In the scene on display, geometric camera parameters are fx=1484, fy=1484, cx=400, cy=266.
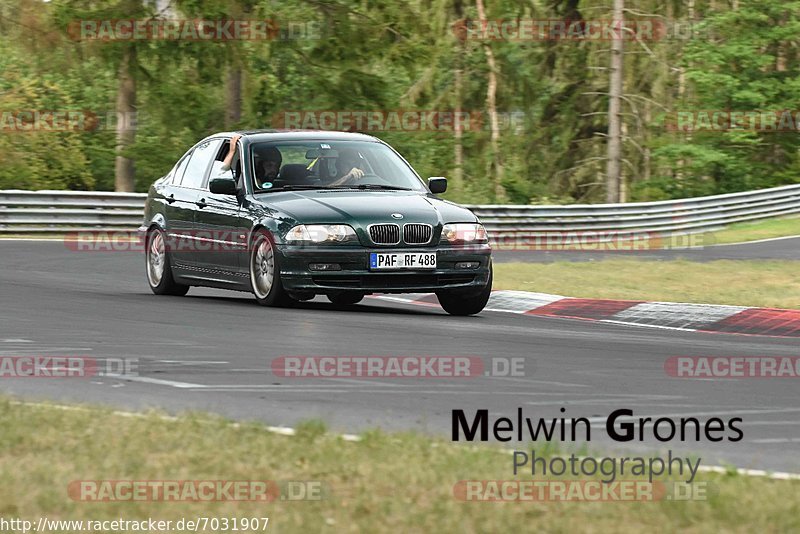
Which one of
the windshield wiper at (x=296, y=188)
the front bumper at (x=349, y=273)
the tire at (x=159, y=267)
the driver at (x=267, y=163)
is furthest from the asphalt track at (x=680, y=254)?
the front bumper at (x=349, y=273)

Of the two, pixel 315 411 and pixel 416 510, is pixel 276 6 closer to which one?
pixel 315 411

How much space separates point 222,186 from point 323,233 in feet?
4.98

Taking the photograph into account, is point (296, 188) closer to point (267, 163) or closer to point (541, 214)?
point (267, 163)

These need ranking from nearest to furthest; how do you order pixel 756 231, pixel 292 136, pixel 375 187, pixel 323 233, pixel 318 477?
pixel 318 477 → pixel 323 233 → pixel 375 187 → pixel 292 136 → pixel 756 231

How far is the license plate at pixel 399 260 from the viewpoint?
13.0 m

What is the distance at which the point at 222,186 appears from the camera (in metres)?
14.1

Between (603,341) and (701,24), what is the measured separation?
38.6 meters

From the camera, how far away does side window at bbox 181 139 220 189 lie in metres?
15.2

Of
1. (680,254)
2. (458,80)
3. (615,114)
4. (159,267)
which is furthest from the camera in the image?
(458,80)

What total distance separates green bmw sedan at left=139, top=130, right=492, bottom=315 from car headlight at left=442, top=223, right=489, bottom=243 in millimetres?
12

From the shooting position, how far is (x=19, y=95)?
123 ft

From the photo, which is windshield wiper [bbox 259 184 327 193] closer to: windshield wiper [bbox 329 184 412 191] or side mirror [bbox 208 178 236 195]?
windshield wiper [bbox 329 184 412 191]

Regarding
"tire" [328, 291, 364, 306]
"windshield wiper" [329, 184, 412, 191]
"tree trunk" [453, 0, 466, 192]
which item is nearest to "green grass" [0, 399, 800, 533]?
"windshield wiper" [329, 184, 412, 191]

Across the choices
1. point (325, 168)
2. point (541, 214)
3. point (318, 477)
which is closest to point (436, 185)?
point (325, 168)
